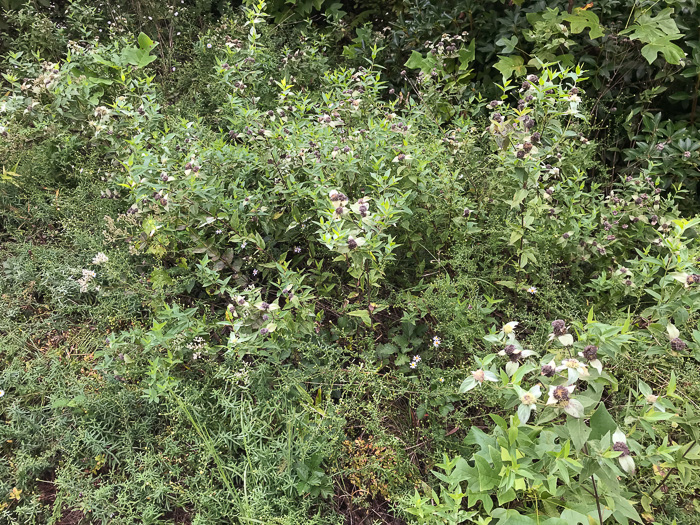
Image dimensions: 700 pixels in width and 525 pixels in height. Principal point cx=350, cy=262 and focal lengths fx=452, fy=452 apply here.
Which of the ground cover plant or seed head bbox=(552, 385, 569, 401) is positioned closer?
seed head bbox=(552, 385, 569, 401)

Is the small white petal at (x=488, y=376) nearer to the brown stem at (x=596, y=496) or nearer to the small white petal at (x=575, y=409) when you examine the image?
the small white petal at (x=575, y=409)

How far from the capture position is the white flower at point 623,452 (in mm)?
1277

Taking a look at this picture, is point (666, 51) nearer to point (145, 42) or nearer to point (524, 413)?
point (524, 413)

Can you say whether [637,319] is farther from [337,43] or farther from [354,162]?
[337,43]

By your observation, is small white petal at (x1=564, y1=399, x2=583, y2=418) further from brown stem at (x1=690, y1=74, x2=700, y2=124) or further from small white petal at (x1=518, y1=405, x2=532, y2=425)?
brown stem at (x1=690, y1=74, x2=700, y2=124)

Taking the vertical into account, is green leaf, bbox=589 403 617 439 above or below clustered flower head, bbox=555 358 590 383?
below

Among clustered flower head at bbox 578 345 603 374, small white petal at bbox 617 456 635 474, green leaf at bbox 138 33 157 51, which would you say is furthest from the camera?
green leaf at bbox 138 33 157 51

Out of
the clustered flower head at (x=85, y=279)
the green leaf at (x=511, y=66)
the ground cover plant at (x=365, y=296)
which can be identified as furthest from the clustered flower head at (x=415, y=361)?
the green leaf at (x=511, y=66)

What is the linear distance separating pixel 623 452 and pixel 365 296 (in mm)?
1328

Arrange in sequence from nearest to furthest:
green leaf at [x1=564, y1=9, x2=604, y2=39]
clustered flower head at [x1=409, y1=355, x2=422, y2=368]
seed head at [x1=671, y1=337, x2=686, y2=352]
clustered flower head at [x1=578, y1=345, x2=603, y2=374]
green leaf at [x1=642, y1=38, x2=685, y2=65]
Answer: clustered flower head at [x1=578, y1=345, x2=603, y2=374] < seed head at [x1=671, y1=337, x2=686, y2=352] < clustered flower head at [x1=409, y1=355, x2=422, y2=368] < green leaf at [x1=642, y1=38, x2=685, y2=65] < green leaf at [x1=564, y1=9, x2=604, y2=39]

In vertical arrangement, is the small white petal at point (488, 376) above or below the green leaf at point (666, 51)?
below

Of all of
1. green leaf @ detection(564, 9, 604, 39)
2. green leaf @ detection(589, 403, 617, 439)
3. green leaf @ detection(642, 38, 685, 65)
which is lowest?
green leaf @ detection(589, 403, 617, 439)

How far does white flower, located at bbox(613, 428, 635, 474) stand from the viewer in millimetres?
1277

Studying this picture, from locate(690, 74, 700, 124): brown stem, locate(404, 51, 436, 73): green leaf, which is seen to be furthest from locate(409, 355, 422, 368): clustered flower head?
locate(690, 74, 700, 124): brown stem
